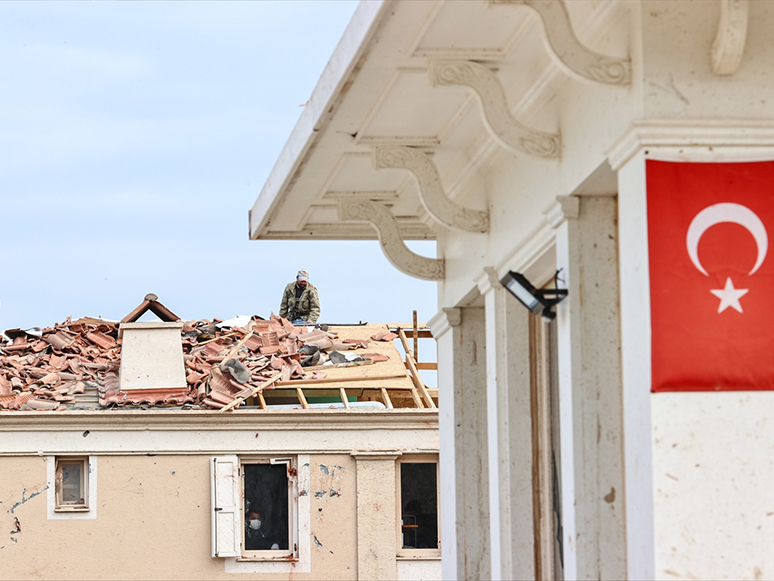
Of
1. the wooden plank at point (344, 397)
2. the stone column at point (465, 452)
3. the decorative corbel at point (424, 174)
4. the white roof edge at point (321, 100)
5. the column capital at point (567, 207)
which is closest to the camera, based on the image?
the white roof edge at point (321, 100)

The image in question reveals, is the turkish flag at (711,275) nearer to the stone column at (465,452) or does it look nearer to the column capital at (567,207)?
the column capital at (567,207)

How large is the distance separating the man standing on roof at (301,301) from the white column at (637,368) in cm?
2177

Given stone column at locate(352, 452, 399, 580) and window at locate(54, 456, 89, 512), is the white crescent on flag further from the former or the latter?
window at locate(54, 456, 89, 512)

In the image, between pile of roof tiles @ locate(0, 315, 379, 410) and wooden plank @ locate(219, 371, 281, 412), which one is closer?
wooden plank @ locate(219, 371, 281, 412)

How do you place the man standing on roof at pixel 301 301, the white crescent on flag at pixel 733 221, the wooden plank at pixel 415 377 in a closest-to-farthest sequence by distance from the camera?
the white crescent on flag at pixel 733 221
the wooden plank at pixel 415 377
the man standing on roof at pixel 301 301

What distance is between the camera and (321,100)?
722 centimetres

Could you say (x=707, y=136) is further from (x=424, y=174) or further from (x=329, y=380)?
(x=329, y=380)

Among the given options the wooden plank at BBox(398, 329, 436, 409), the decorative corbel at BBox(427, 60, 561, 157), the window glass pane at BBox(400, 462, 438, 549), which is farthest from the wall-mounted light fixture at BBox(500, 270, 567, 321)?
the window glass pane at BBox(400, 462, 438, 549)

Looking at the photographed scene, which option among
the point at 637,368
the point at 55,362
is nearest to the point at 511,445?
the point at 637,368

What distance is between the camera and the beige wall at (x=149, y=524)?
20.4 metres

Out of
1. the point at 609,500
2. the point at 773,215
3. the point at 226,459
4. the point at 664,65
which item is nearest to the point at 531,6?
the point at 664,65

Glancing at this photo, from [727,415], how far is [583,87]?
6.38 ft

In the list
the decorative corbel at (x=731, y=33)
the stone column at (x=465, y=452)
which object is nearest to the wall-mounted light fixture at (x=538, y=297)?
the decorative corbel at (x=731, y=33)

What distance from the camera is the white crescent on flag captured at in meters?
5.17
